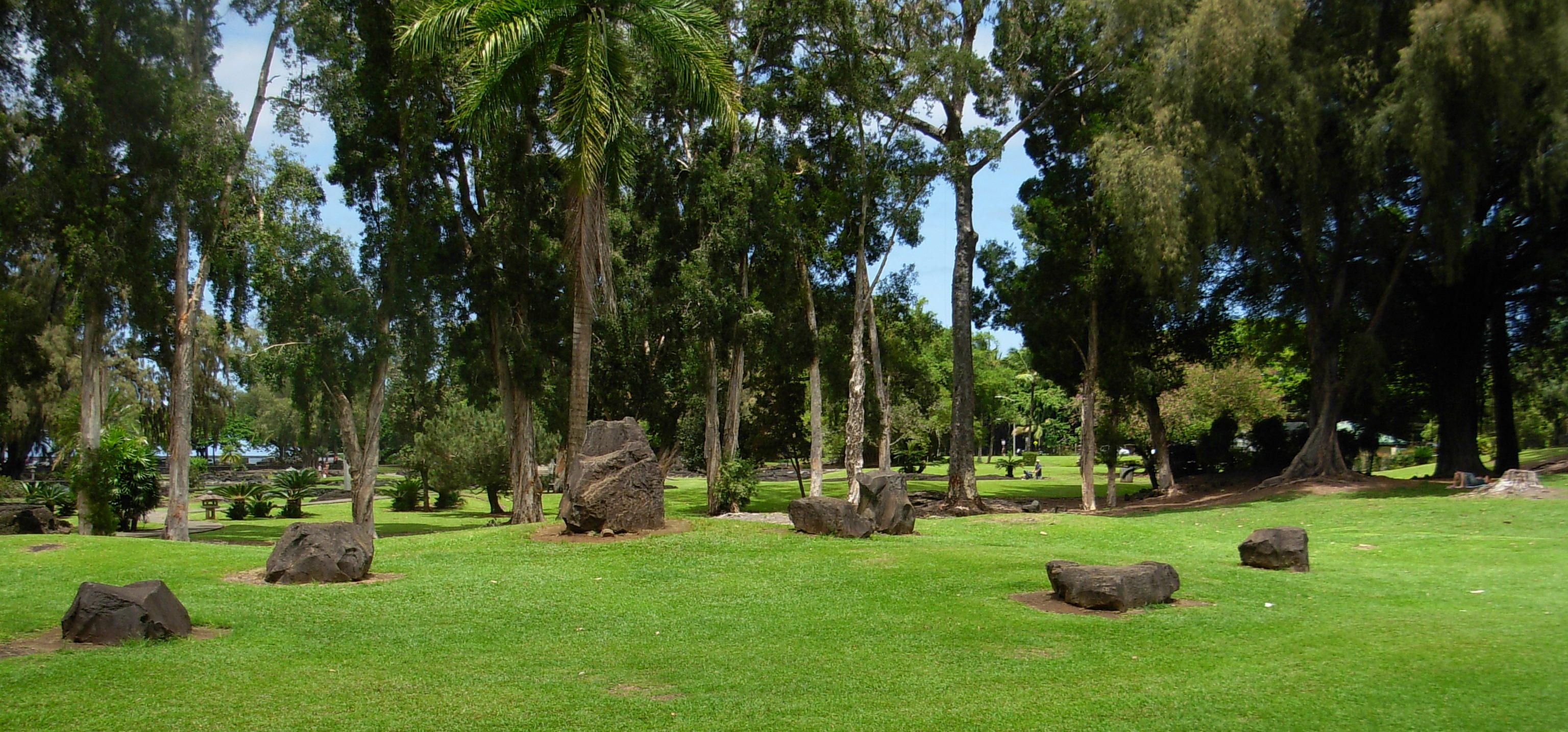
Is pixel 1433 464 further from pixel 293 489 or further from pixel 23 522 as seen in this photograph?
pixel 23 522

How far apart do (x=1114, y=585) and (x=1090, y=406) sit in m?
17.5

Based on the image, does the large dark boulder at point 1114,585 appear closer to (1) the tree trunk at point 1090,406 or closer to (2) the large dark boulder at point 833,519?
(2) the large dark boulder at point 833,519

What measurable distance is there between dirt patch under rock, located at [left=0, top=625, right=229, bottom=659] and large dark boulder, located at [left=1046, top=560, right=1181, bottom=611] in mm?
8049

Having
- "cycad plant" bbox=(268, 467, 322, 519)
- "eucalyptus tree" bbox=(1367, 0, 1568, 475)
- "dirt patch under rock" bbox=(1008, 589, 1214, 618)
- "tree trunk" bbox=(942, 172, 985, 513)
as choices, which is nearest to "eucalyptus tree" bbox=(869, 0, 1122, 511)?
"tree trunk" bbox=(942, 172, 985, 513)

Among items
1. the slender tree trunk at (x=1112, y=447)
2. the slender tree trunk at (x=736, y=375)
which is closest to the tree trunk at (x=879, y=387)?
the slender tree trunk at (x=736, y=375)

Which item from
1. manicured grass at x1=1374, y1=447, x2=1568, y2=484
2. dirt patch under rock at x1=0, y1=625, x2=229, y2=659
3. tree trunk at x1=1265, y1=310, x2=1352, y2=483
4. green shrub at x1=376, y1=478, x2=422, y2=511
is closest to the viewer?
dirt patch under rock at x1=0, y1=625, x2=229, y2=659

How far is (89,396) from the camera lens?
800 inches

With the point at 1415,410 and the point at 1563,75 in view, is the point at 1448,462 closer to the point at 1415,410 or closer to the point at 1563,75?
the point at 1415,410

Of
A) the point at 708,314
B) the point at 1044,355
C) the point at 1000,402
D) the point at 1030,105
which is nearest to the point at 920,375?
the point at 1044,355

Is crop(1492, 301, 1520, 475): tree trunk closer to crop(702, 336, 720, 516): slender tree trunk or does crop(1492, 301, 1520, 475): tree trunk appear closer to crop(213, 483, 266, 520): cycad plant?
crop(702, 336, 720, 516): slender tree trunk

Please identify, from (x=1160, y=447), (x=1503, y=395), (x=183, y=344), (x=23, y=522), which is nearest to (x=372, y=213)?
(x=183, y=344)

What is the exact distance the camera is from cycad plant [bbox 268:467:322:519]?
114 feet

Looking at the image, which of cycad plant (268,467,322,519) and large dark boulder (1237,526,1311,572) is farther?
cycad plant (268,467,322,519)

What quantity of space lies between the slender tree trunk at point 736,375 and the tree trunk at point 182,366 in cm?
1238
